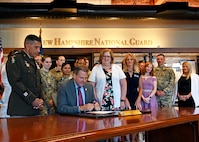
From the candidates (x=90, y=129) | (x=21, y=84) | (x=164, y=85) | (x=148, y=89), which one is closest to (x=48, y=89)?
(x=21, y=84)

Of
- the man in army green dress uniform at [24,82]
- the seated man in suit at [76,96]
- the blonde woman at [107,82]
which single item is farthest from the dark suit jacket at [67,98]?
the blonde woman at [107,82]

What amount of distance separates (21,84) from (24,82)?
109 millimetres

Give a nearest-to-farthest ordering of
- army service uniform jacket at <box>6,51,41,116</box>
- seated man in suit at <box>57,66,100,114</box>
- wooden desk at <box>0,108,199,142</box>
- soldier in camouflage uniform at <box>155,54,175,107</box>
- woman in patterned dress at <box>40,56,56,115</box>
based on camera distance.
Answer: wooden desk at <box>0,108,199,142</box> → seated man in suit at <box>57,66,100,114</box> → army service uniform jacket at <box>6,51,41,116</box> → woman in patterned dress at <box>40,56,56,115</box> → soldier in camouflage uniform at <box>155,54,175,107</box>

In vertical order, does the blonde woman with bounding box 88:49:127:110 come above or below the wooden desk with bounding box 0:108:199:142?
above

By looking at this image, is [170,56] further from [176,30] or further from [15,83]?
[15,83]

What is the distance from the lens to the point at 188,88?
5.70 m

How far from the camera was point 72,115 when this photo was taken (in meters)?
2.83

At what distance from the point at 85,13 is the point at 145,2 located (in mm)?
1676

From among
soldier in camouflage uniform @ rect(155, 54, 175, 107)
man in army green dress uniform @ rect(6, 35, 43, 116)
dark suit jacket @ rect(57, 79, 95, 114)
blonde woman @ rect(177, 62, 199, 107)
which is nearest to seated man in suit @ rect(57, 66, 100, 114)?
dark suit jacket @ rect(57, 79, 95, 114)

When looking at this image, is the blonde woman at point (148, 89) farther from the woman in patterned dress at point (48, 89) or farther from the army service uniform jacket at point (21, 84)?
the army service uniform jacket at point (21, 84)

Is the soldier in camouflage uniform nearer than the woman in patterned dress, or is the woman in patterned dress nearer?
the woman in patterned dress

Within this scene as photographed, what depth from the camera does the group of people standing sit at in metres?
3.22

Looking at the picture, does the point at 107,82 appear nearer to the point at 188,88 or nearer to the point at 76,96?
the point at 76,96

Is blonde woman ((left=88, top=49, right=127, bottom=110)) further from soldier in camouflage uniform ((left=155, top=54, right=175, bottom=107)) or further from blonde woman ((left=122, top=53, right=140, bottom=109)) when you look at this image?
soldier in camouflage uniform ((left=155, top=54, right=175, bottom=107))
